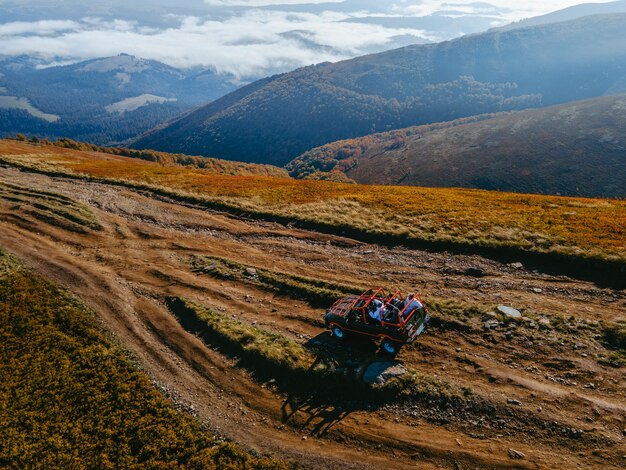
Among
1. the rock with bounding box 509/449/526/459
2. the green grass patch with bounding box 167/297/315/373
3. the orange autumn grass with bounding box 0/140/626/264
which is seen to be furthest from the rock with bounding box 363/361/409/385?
the orange autumn grass with bounding box 0/140/626/264

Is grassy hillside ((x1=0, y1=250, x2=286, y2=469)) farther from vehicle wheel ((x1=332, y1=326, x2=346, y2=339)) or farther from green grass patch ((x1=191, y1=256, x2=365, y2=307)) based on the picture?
green grass patch ((x1=191, y1=256, x2=365, y2=307))

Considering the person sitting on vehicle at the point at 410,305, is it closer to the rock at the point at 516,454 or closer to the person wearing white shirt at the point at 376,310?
the person wearing white shirt at the point at 376,310

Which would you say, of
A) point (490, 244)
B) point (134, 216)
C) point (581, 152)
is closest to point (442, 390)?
point (490, 244)

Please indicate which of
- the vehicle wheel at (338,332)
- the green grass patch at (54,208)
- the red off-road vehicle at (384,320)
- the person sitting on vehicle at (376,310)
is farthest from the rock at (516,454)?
the green grass patch at (54,208)

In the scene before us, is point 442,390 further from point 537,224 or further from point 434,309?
point 537,224

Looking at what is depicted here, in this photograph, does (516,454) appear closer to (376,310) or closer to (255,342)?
(376,310)

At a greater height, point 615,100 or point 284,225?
point 615,100
